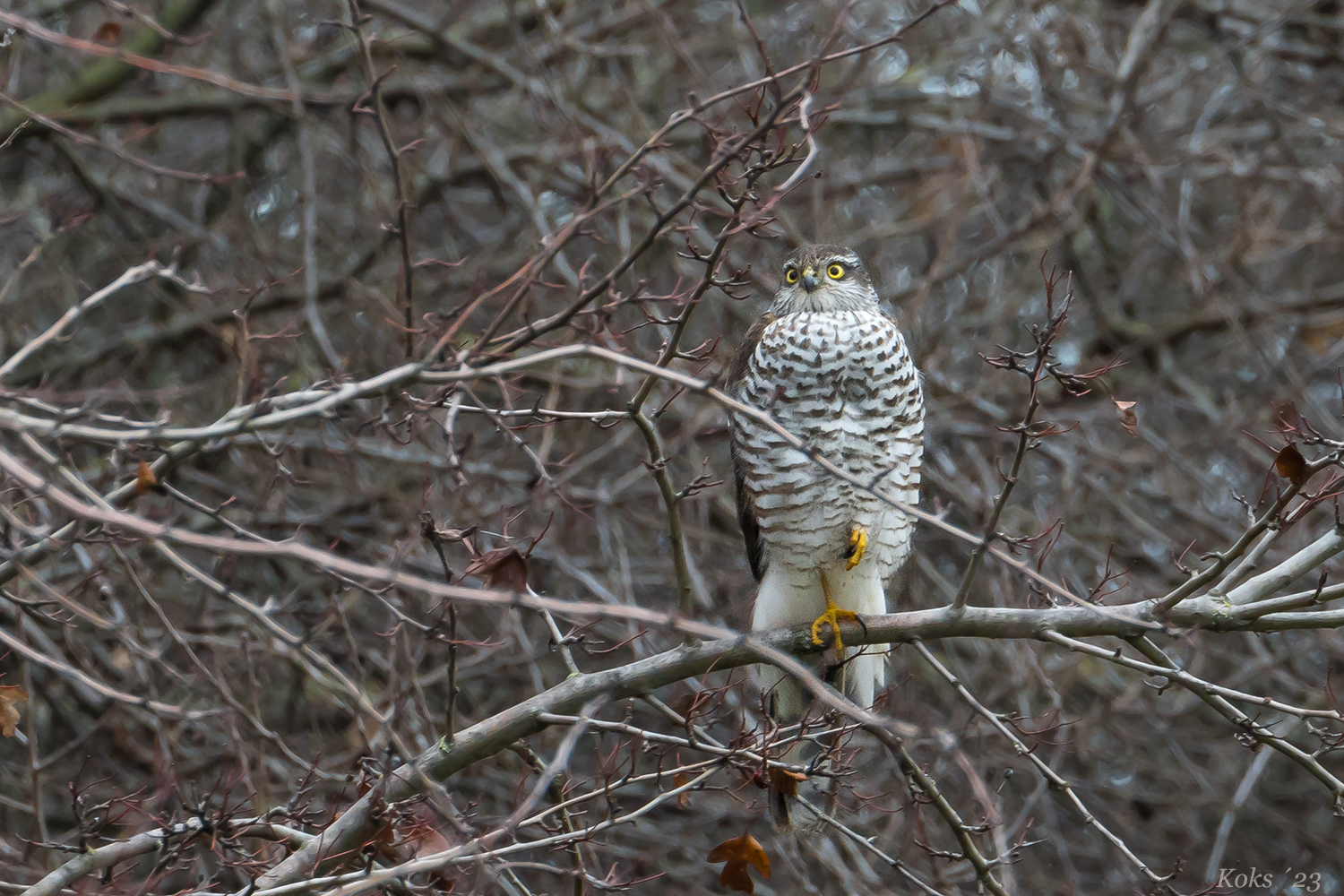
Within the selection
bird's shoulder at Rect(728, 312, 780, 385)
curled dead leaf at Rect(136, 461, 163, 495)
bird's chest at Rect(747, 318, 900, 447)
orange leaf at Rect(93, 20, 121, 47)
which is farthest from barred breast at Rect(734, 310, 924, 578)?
orange leaf at Rect(93, 20, 121, 47)

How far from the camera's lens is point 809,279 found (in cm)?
459

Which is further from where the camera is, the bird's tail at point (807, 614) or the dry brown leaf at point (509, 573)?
the bird's tail at point (807, 614)

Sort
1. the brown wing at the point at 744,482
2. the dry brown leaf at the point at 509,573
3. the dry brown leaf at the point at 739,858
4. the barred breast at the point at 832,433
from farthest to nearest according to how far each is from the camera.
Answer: the brown wing at the point at 744,482, the barred breast at the point at 832,433, the dry brown leaf at the point at 739,858, the dry brown leaf at the point at 509,573

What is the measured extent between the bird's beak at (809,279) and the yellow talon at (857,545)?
3.00 ft

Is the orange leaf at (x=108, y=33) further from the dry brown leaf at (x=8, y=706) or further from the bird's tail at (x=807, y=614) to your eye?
the bird's tail at (x=807, y=614)

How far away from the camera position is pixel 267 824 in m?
3.08

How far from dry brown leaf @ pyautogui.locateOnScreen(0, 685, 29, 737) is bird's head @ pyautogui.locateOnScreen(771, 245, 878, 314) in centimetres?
286

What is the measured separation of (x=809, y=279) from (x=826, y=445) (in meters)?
0.68

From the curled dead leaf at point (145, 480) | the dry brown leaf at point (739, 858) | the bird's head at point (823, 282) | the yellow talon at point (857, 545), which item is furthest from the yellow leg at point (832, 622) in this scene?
the curled dead leaf at point (145, 480)

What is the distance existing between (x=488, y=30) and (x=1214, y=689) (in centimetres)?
540

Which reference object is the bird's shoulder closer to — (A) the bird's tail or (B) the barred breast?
(B) the barred breast

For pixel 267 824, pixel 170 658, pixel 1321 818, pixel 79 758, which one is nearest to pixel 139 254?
pixel 170 658

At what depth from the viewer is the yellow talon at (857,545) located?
4.39m

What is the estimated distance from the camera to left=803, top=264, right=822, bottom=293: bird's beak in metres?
4.58
